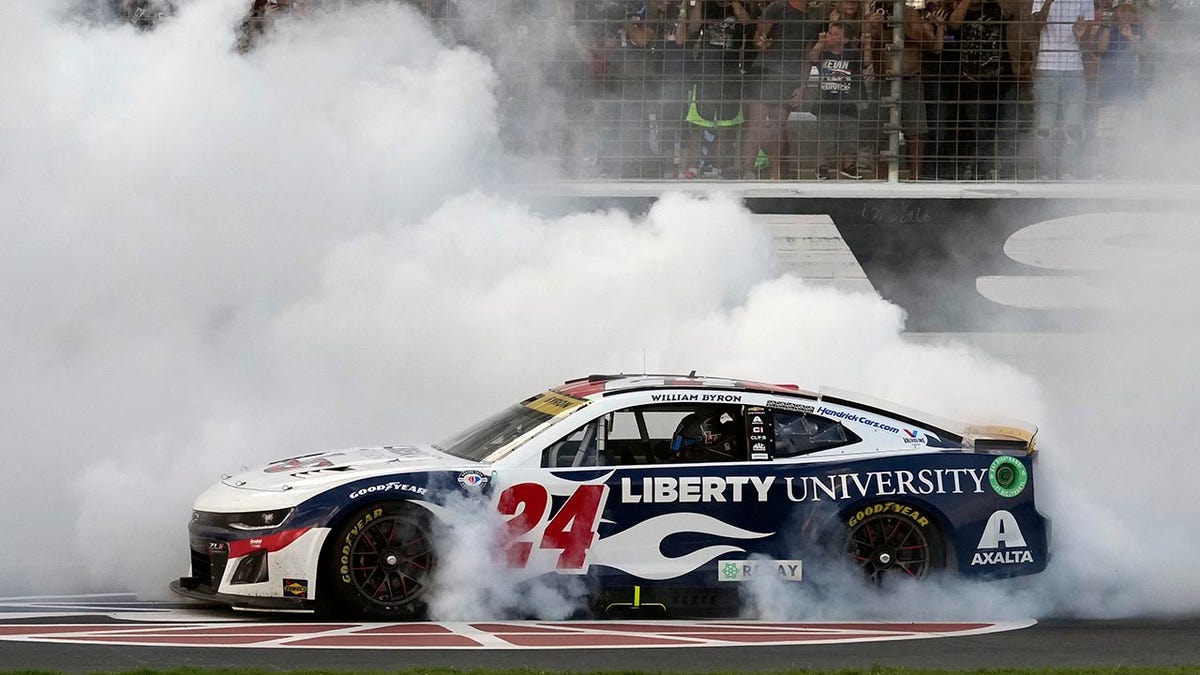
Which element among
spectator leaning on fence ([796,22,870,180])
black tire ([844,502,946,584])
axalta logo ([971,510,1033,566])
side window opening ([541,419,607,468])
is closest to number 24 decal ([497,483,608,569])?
side window opening ([541,419,607,468])

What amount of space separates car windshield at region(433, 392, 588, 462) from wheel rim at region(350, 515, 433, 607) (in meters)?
0.58

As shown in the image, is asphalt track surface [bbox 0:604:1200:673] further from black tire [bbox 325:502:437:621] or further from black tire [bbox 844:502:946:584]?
black tire [bbox 844:502:946:584]

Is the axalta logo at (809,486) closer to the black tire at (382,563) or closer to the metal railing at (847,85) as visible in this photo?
Result: the black tire at (382,563)

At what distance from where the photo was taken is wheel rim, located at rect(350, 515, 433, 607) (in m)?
8.12

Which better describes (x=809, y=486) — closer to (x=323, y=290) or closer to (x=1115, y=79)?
(x=323, y=290)

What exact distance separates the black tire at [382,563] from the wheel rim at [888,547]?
212 centimetres

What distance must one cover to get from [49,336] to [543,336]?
3.21m

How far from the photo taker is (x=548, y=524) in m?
8.24

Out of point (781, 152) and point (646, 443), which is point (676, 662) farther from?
point (781, 152)

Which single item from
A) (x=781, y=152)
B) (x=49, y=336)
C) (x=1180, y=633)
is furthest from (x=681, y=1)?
(x=1180, y=633)

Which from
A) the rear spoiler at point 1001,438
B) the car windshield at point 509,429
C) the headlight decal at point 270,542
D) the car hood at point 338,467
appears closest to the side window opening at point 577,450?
the car windshield at point 509,429

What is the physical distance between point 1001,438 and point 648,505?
191 cm

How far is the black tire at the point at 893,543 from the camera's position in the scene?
8539mm

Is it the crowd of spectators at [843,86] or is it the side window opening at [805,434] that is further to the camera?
the crowd of spectators at [843,86]
